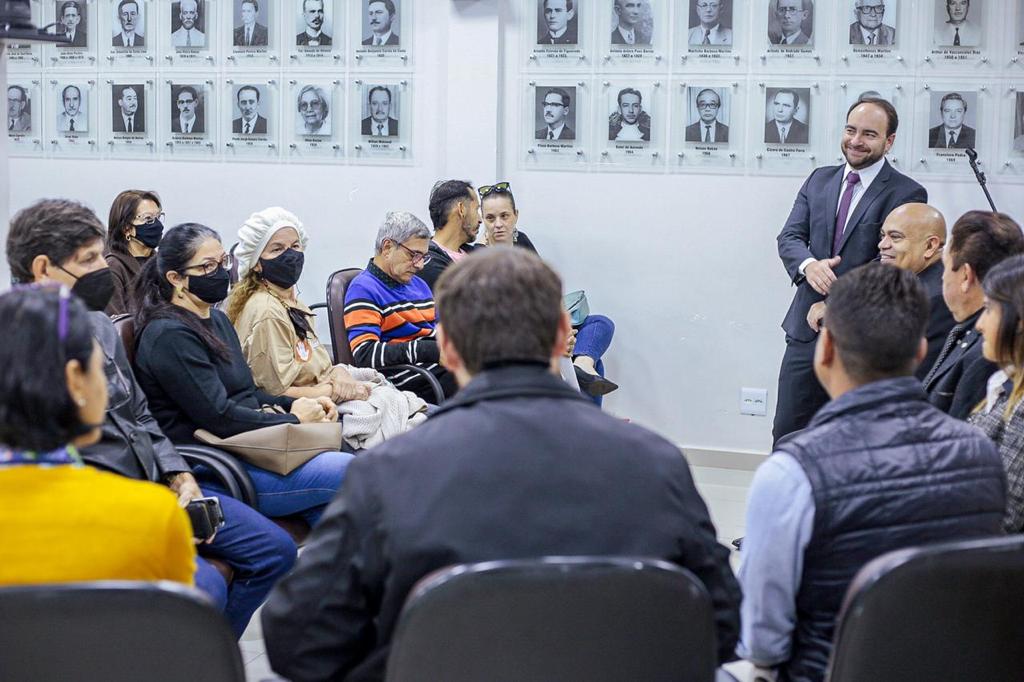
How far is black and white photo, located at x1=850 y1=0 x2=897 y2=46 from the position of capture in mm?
5477

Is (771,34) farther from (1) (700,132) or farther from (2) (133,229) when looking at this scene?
(2) (133,229)

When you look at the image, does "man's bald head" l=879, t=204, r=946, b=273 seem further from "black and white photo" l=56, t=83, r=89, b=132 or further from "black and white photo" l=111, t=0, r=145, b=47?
"black and white photo" l=56, t=83, r=89, b=132

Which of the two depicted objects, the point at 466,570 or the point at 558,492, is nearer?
the point at 466,570

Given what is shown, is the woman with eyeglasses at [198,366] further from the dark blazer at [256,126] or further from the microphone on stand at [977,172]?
the microphone on stand at [977,172]

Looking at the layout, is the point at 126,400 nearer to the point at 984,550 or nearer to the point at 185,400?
the point at 185,400

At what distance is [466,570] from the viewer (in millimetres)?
1496

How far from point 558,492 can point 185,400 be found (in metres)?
1.98

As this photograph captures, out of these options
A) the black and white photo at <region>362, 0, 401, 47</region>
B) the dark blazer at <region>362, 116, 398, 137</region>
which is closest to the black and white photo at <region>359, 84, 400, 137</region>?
the dark blazer at <region>362, 116, 398, 137</region>

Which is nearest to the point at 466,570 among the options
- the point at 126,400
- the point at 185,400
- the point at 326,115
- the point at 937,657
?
the point at 937,657

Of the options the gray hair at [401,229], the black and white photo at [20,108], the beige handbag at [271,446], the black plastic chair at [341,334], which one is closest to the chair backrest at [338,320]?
the black plastic chair at [341,334]

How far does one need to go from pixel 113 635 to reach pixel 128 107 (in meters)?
5.68

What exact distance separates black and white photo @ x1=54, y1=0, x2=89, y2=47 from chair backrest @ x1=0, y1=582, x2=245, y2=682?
587 cm

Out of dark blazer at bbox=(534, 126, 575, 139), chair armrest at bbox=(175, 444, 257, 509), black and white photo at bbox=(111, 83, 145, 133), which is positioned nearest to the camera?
chair armrest at bbox=(175, 444, 257, 509)

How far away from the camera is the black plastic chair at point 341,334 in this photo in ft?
14.9
